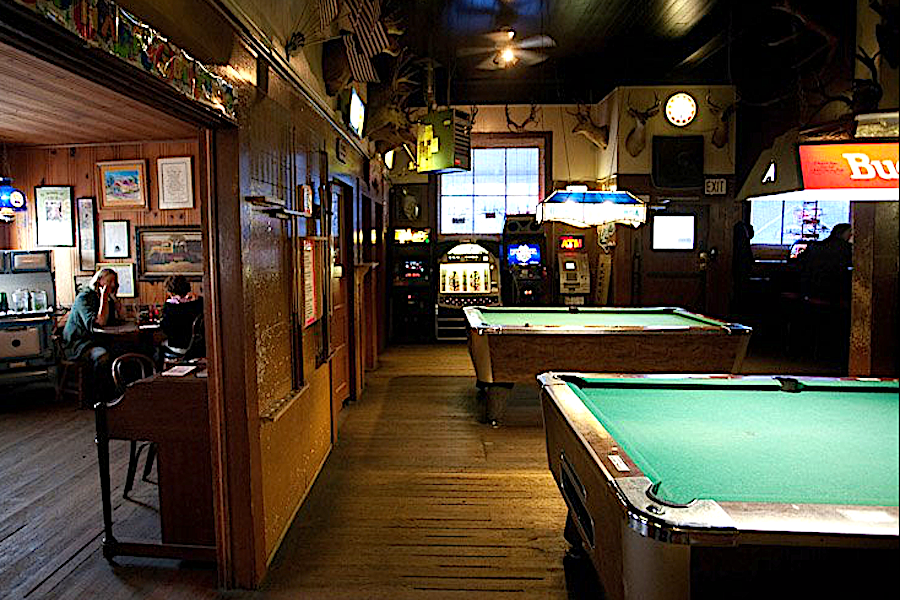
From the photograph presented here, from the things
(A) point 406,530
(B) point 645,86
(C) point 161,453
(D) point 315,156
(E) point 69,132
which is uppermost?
(B) point 645,86

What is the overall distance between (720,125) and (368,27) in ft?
20.9

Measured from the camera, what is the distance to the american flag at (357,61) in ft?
14.1

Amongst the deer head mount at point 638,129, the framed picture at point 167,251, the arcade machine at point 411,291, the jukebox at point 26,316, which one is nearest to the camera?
the jukebox at point 26,316

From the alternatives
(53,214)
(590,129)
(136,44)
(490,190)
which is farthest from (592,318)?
(53,214)

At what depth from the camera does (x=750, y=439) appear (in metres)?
2.22

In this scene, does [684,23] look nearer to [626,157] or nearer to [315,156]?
[626,157]

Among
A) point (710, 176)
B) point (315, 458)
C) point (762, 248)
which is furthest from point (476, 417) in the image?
point (762, 248)

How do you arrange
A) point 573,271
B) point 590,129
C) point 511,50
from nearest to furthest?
point 511,50
point 590,129
point 573,271

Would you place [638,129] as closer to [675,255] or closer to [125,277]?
[675,255]

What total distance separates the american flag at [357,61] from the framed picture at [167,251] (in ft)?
10.9

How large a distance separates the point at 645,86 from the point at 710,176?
1553 mm

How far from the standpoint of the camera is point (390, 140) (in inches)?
289

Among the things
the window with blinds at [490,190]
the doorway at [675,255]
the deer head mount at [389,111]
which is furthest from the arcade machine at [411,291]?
the doorway at [675,255]

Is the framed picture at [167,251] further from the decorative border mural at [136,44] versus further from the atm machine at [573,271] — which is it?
the atm machine at [573,271]
